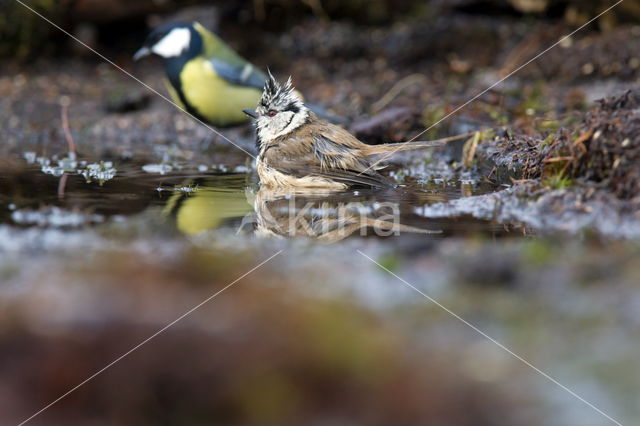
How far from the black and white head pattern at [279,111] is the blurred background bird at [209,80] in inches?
52.2

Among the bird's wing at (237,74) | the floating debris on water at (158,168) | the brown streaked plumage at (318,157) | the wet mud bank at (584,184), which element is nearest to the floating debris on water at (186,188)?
the brown streaked plumage at (318,157)

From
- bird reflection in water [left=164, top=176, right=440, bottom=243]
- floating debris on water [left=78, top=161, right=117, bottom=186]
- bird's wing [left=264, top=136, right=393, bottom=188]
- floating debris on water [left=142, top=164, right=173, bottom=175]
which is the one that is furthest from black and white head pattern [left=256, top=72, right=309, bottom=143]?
floating debris on water [left=78, top=161, right=117, bottom=186]

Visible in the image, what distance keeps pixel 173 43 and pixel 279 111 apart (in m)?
2.29

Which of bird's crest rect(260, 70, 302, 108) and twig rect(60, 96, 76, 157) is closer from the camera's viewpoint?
bird's crest rect(260, 70, 302, 108)

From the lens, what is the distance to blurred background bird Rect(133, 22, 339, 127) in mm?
6797

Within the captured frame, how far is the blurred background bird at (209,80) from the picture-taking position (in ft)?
22.3

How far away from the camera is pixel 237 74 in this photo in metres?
6.86

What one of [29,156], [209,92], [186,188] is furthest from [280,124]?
[29,156]

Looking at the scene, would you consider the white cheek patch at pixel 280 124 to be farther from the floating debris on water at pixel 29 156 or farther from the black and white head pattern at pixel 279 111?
the floating debris on water at pixel 29 156

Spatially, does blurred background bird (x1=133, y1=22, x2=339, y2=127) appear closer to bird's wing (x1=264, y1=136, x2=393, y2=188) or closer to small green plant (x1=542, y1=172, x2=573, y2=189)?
bird's wing (x1=264, y1=136, x2=393, y2=188)

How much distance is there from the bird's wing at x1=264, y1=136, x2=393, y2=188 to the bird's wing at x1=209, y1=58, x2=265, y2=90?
2060 mm

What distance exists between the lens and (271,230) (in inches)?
141

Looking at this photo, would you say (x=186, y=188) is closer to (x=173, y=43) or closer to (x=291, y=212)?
(x=291, y=212)

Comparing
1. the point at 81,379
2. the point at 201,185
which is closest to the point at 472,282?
the point at 81,379
